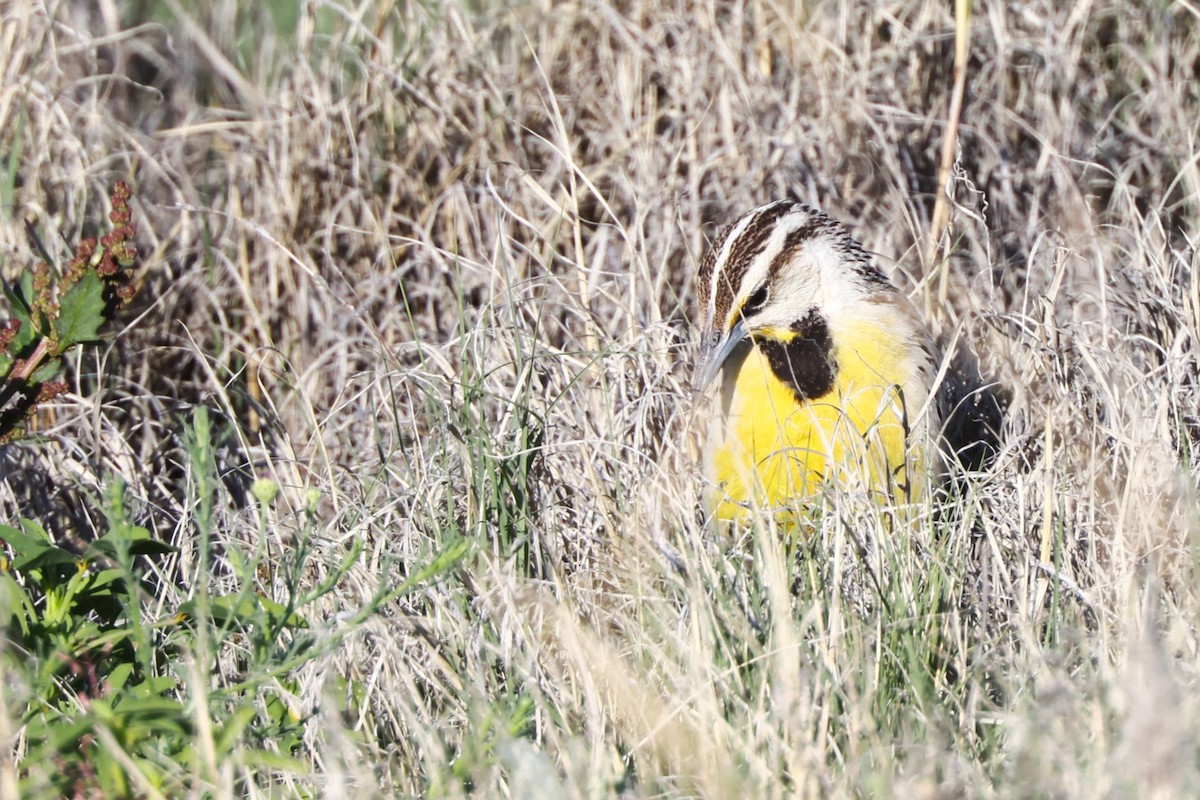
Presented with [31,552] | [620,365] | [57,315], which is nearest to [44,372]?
[57,315]

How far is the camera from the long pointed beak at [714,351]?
3.54 m

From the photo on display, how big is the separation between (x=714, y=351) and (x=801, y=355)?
210 millimetres

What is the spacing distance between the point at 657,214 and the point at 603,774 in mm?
2497

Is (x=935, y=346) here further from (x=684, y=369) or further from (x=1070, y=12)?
(x=1070, y=12)

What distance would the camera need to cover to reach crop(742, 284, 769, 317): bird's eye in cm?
355

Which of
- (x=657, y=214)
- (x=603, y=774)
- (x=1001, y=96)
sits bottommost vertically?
(x=603, y=774)

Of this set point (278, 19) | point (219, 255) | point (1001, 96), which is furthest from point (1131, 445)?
point (278, 19)

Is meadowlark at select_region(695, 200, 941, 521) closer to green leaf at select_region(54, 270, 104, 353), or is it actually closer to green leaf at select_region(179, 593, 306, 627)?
green leaf at select_region(179, 593, 306, 627)

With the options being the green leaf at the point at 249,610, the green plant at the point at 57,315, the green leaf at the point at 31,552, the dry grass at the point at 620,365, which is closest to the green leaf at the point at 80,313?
the green plant at the point at 57,315

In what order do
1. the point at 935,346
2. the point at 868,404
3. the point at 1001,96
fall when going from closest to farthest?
the point at 868,404
the point at 935,346
the point at 1001,96

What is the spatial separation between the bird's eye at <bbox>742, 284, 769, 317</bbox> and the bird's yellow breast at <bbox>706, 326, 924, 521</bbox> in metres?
0.13

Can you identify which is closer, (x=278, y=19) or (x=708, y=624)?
(x=708, y=624)

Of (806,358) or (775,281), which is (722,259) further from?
(806,358)

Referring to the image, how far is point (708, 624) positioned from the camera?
8.82 feet
